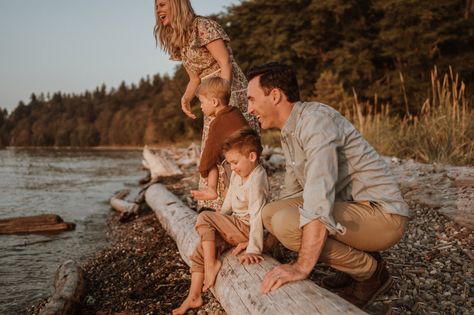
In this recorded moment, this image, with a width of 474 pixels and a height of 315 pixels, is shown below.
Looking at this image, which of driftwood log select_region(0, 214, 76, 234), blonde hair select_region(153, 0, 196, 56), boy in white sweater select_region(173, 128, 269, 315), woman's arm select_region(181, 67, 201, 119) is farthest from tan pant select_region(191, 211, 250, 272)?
driftwood log select_region(0, 214, 76, 234)

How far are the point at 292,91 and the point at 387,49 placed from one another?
19595 mm

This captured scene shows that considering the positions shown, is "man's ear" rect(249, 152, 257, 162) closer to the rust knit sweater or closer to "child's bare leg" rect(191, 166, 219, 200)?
the rust knit sweater

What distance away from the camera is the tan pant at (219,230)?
256 centimetres

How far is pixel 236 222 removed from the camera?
260 cm

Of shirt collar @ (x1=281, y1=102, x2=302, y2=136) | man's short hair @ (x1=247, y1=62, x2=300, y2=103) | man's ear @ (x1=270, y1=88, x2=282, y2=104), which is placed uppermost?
man's short hair @ (x1=247, y1=62, x2=300, y2=103)

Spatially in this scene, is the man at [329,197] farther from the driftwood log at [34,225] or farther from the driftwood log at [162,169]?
the driftwood log at [162,169]

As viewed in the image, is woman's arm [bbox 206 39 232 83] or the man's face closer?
the man's face

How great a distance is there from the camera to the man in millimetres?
1896

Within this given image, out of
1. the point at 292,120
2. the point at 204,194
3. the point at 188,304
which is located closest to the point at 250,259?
the point at 188,304

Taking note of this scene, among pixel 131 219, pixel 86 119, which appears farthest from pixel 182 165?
pixel 86 119

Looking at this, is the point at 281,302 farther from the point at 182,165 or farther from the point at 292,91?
the point at 182,165

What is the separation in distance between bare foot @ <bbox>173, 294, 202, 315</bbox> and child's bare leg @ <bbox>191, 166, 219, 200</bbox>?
979mm

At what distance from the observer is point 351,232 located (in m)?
2.08

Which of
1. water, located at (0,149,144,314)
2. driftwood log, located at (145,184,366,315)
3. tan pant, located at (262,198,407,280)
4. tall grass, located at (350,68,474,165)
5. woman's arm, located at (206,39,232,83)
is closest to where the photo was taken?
driftwood log, located at (145,184,366,315)
